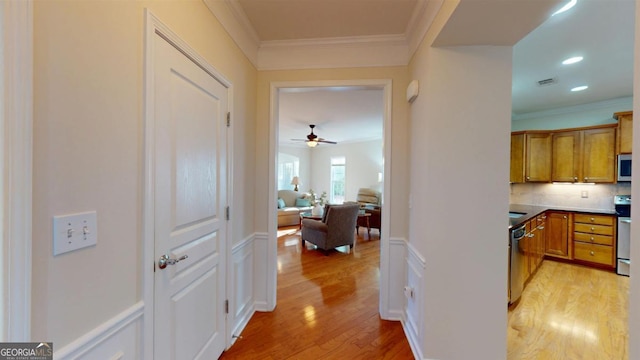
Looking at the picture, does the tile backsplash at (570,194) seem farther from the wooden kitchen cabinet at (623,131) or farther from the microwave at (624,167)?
the wooden kitchen cabinet at (623,131)

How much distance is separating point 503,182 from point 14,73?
2.21 meters

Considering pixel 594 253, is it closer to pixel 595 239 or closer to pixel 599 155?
pixel 595 239

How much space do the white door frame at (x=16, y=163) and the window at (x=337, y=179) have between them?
7.79 metres

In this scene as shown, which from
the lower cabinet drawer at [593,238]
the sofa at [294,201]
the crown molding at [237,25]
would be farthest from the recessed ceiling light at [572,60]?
the sofa at [294,201]

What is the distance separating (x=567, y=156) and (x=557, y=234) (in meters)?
1.27

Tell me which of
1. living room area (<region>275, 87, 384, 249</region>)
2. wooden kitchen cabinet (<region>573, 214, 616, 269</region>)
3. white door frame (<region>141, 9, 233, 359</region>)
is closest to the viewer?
white door frame (<region>141, 9, 233, 359</region>)

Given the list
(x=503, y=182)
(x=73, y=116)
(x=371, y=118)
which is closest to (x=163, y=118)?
(x=73, y=116)

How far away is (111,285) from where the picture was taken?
3.10ft

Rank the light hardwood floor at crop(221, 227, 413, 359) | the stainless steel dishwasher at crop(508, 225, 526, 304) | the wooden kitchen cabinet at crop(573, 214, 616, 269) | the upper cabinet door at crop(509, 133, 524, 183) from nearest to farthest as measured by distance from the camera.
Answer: the light hardwood floor at crop(221, 227, 413, 359) → the stainless steel dishwasher at crop(508, 225, 526, 304) → the wooden kitchen cabinet at crop(573, 214, 616, 269) → the upper cabinet door at crop(509, 133, 524, 183)

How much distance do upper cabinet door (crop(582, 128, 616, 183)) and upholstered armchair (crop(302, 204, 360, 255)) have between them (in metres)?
3.63

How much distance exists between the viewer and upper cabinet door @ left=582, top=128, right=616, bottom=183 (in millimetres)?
3639

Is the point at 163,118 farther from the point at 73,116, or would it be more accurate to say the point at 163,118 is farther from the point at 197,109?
the point at 73,116

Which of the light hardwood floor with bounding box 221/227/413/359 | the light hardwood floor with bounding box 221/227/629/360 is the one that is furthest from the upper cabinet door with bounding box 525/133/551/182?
the light hardwood floor with bounding box 221/227/413/359

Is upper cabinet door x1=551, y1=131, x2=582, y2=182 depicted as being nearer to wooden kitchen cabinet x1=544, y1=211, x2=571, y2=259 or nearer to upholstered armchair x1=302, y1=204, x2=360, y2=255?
wooden kitchen cabinet x1=544, y1=211, x2=571, y2=259
